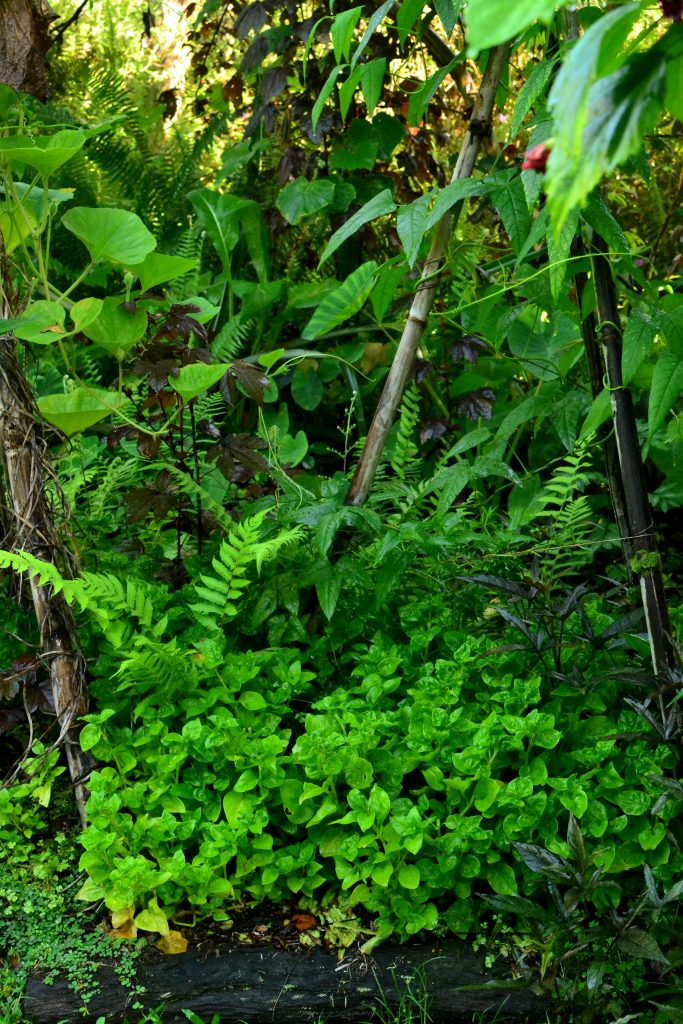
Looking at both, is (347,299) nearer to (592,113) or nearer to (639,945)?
(639,945)

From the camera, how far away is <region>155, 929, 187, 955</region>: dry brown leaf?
188 cm

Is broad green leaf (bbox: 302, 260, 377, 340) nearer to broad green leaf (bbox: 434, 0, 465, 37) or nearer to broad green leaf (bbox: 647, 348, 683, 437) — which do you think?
broad green leaf (bbox: 434, 0, 465, 37)

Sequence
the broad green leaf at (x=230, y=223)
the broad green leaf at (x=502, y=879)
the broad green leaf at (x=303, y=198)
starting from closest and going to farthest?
the broad green leaf at (x=502, y=879), the broad green leaf at (x=303, y=198), the broad green leaf at (x=230, y=223)

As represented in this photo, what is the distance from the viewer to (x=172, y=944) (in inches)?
74.1

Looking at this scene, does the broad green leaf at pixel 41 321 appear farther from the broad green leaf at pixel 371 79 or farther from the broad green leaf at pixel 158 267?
the broad green leaf at pixel 371 79

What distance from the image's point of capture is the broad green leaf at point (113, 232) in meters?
2.10

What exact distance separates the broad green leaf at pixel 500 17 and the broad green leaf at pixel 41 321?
1.56 metres

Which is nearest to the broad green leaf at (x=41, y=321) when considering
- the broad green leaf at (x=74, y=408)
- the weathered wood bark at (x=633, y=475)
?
the broad green leaf at (x=74, y=408)

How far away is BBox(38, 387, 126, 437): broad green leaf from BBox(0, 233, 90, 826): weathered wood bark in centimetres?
7

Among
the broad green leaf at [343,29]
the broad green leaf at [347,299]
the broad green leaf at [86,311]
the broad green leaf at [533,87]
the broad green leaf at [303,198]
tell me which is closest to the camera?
the broad green leaf at [533,87]

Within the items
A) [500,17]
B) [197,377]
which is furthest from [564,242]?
[197,377]

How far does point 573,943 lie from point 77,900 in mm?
995

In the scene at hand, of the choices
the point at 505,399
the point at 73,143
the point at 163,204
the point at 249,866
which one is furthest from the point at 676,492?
the point at 163,204

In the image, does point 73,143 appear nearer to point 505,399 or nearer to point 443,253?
point 443,253
